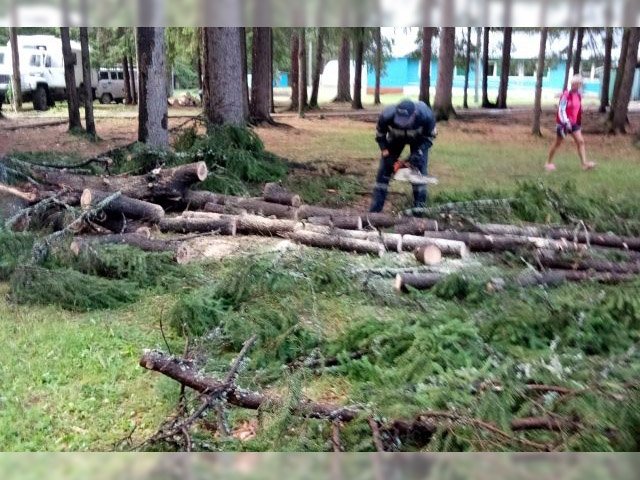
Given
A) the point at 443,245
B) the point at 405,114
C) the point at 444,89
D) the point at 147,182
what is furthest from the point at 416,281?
the point at 444,89

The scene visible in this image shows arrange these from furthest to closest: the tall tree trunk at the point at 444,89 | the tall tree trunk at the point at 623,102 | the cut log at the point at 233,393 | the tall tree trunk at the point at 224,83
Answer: the tall tree trunk at the point at 623,102
the tall tree trunk at the point at 444,89
the tall tree trunk at the point at 224,83
the cut log at the point at 233,393

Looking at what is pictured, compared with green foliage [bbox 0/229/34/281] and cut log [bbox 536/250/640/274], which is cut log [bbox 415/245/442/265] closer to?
cut log [bbox 536/250/640/274]

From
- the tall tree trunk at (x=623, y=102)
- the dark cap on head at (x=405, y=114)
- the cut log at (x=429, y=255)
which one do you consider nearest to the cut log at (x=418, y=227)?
the cut log at (x=429, y=255)

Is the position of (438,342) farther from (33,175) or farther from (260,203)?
(33,175)

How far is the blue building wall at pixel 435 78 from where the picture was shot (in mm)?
8125

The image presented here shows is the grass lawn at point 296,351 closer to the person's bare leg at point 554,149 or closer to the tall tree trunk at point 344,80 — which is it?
the person's bare leg at point 554,149

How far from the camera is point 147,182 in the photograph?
6.93 m

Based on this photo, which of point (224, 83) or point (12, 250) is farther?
point (224, 83)

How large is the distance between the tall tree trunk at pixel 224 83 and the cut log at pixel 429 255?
5898mm

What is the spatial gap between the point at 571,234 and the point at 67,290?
391 cm

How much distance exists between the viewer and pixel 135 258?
5.25 metres

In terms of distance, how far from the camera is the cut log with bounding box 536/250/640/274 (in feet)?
16.9

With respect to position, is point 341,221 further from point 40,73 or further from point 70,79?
point 40,73

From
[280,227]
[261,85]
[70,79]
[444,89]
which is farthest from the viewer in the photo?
[261,85]
